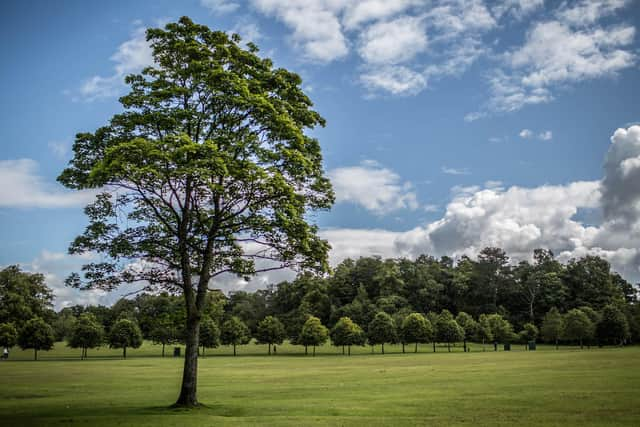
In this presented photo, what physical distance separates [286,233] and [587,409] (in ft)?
46.1

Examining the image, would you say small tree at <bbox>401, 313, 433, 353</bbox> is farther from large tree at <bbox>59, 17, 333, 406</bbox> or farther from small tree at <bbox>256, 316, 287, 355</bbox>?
large tree at <bbox>59, 17, 333, 406</bbox>

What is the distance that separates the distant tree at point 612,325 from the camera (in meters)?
92.4

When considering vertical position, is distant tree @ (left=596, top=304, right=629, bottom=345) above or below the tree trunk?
below

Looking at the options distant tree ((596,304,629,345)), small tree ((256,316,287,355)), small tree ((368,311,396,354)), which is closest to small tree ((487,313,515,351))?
distant tree ((596,304,629,345))

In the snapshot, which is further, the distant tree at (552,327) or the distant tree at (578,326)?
the distant tree at (552,327)

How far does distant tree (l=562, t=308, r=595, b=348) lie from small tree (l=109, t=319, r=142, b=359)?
8176cm

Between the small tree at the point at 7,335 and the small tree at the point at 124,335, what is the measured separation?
15190mm

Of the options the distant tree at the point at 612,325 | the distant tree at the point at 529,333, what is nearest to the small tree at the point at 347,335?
the distant tree at the point at 529,333

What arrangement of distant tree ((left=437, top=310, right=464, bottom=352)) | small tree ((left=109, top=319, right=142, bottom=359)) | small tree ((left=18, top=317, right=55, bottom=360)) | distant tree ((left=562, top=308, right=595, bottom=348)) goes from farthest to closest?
distant tree ((left=437, top=310, right=464, bottom=352)) → distant tree ((left=562, top=308, right=595, bottom=348)) → small tree ((left=109, top=319, right=142, bottom=359)) → small tree ((left=18, top=317, right=55, bottom=360))

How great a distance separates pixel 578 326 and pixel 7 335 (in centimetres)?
10087

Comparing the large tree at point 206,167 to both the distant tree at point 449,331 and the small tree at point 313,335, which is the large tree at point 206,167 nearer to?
the small tree at point 313,335

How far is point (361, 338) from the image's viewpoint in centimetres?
9362

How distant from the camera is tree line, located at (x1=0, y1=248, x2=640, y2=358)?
92.2m

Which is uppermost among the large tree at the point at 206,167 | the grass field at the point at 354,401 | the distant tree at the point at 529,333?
the large tree at the point at 206,167
